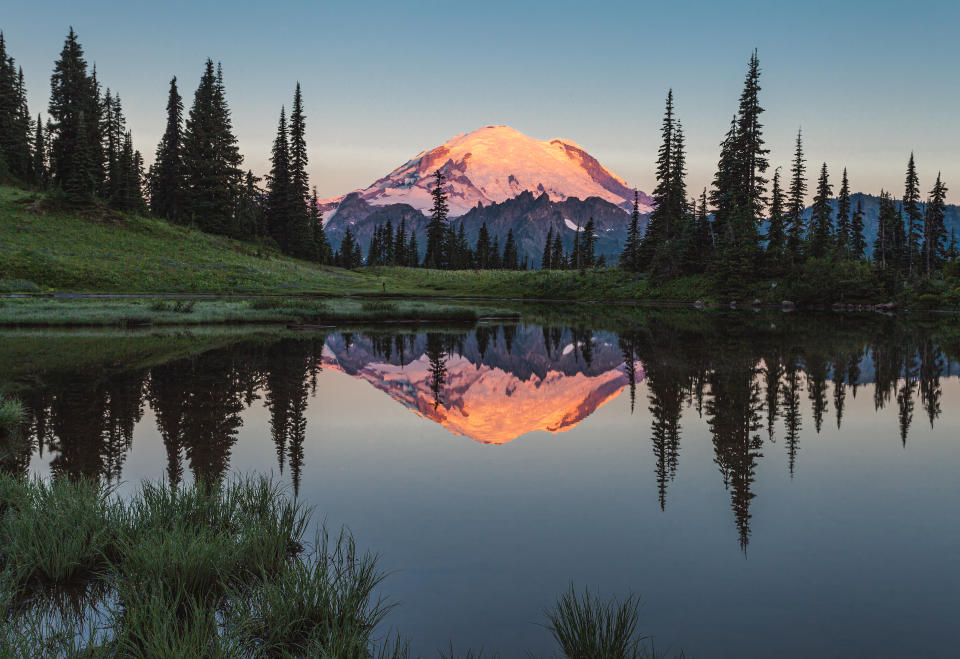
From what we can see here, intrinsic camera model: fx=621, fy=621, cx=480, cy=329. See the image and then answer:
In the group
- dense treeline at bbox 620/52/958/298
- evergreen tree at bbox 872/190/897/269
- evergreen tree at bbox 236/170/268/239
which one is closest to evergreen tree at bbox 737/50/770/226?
dense treeline at bbox 620/52/958/298

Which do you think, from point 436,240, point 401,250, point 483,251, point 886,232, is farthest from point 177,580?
point 483,251

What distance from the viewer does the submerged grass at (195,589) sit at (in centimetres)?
456

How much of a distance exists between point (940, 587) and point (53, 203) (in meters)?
84.4

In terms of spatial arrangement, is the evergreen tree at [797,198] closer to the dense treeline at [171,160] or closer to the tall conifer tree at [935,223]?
the tall conifer tree at [935,223]

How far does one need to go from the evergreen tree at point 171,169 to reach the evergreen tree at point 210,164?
1.01 meters

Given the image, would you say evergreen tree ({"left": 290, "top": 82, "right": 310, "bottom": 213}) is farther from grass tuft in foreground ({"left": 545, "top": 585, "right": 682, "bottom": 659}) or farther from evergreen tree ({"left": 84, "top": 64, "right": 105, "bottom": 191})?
grass tuft in foreground ({"left": 545, "top": 585, "right": 682, "bottom": 659})

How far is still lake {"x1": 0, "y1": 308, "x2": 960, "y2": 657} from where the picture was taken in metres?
5.74

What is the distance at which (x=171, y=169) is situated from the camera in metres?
87.8

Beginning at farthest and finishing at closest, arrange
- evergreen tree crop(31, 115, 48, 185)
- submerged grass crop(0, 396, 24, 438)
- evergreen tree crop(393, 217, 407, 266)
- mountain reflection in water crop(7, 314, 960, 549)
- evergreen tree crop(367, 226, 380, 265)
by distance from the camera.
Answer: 1. evergreen tree crop(367, 226, 380, 265)
2. evergreen tree crop(393, 217, 407, 266)
3. evergreen tree crop(31, 115, 48, 185)
4. submerged grass crop(0, 396, 24, 438)
5. mountain reflection in water crop(7, 314, 960, 549)

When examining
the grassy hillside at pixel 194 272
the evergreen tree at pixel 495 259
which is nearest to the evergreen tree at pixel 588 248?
the evergreen tree at pixel 495 259

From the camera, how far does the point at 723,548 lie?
7.09 m

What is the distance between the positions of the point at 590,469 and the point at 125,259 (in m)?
62.8

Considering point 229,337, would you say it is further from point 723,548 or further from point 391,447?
point 723,548

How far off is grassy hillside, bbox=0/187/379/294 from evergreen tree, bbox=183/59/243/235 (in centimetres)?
890
